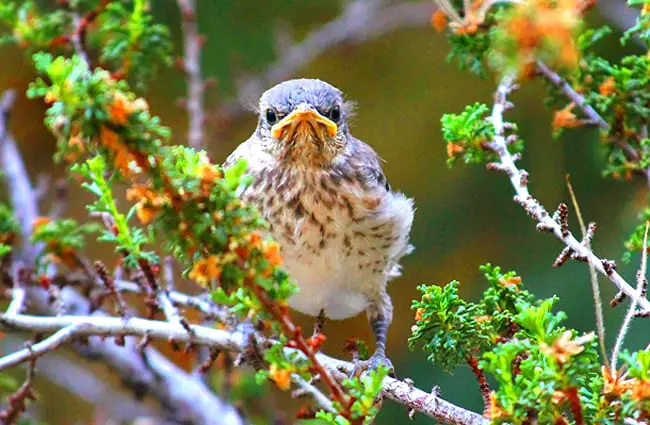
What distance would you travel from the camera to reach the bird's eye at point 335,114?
2.71m

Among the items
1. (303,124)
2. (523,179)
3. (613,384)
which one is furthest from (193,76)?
(613,384)

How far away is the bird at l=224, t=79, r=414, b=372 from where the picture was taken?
253 centimetres

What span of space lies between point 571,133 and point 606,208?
1.12 ft

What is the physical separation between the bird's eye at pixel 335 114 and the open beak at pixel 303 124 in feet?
0.22

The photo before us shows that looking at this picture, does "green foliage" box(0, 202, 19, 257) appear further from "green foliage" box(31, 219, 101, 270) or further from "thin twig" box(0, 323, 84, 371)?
"thin twig" box(0, 323, 84, 371)

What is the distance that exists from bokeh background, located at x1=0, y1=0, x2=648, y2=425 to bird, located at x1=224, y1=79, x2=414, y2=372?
2.37 feet

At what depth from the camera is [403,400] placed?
184 cm

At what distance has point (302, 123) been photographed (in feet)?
8.54

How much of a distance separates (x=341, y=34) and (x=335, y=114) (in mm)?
1284

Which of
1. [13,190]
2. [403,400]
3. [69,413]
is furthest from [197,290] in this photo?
[403,400]

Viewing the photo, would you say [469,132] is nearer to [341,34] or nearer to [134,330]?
[134,330]

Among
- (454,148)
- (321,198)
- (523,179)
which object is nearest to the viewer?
(523,179)

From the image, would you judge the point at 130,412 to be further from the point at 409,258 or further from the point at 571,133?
the point at 571,133

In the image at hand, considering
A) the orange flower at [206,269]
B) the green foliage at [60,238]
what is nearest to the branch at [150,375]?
the green foliage at [60,238]
